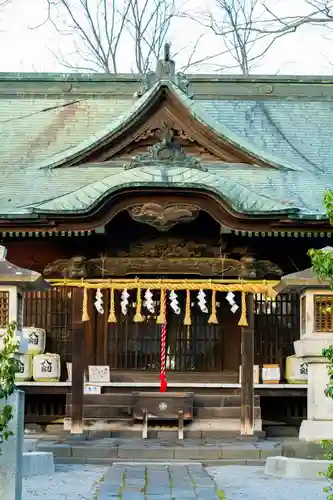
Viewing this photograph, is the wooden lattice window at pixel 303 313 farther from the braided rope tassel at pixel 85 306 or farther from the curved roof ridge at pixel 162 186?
the braided rope tassel at pixel 85 306

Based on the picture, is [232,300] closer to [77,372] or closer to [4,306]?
[77,372]

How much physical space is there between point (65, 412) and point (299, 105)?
29.6 ft

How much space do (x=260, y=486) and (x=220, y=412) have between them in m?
4.39

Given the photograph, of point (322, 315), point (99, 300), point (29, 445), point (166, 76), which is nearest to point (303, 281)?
point (322, 315)

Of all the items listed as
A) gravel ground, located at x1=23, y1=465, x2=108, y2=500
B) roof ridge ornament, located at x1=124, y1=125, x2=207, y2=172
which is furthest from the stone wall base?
roof ridge ornament, located at x1=124, y1=125, x2=207, y2=172

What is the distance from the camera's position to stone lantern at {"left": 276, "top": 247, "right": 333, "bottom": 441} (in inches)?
461

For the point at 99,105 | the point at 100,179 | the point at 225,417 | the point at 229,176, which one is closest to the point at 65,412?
the point at 225,417

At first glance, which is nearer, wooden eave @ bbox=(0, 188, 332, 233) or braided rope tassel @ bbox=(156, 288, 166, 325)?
wooden eave @ bbox=(0, 188, 332, 233)

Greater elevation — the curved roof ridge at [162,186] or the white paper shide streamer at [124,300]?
the curved roof ridge at [162,186]

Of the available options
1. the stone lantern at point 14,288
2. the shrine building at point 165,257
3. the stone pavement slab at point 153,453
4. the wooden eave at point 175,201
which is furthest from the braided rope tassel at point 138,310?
the stone lantern at point 14,288

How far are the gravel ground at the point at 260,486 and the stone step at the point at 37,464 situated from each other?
2.12m

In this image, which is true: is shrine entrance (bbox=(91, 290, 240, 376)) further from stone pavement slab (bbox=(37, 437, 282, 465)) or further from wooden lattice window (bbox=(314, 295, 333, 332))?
wooden lattice window (bbox=(314, 295, 333, 332))

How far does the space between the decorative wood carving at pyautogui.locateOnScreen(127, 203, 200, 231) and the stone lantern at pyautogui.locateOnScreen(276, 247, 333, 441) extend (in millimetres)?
2475

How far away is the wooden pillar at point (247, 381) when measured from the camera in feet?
46.6
